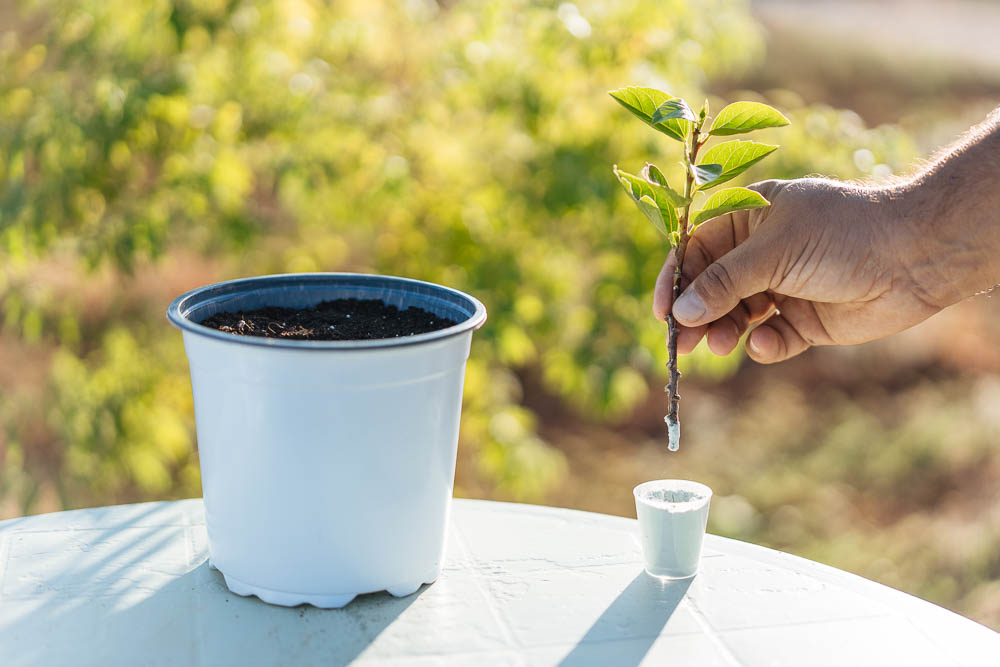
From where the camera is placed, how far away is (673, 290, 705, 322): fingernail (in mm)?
1015

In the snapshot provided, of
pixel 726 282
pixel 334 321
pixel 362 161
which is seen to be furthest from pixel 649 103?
pixel 362 161

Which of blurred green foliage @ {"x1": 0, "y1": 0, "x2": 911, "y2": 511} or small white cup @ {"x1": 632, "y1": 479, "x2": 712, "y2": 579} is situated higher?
blurred green foliage @ {"x1": 0, "y1": 0, "x2": 911, "y2": 511}

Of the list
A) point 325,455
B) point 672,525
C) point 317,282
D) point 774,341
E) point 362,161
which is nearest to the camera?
point 325,455

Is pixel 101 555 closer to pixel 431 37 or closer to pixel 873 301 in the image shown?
pixel 873 301

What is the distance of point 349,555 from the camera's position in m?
0.90

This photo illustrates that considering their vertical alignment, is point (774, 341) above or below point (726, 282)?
below

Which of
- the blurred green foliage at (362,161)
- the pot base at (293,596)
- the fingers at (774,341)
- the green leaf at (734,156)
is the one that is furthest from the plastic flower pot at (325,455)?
the blurred green foliage at (362,161)

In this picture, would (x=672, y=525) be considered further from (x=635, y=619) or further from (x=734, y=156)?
(x=734, y=156)

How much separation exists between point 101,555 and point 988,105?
535 cm

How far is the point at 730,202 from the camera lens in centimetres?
92

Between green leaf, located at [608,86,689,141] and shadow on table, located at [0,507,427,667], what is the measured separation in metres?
0.55

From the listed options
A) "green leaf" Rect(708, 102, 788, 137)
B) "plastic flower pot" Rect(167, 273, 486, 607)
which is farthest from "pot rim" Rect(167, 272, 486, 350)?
"green leaf" Rect(708, 102, 788, 137)

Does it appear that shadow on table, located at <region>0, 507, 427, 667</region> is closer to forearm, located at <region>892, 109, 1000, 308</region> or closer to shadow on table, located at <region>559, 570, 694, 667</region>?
shadow on table, located at <region>559, 570, 694, 667</region>

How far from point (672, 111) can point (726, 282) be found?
255 mm
